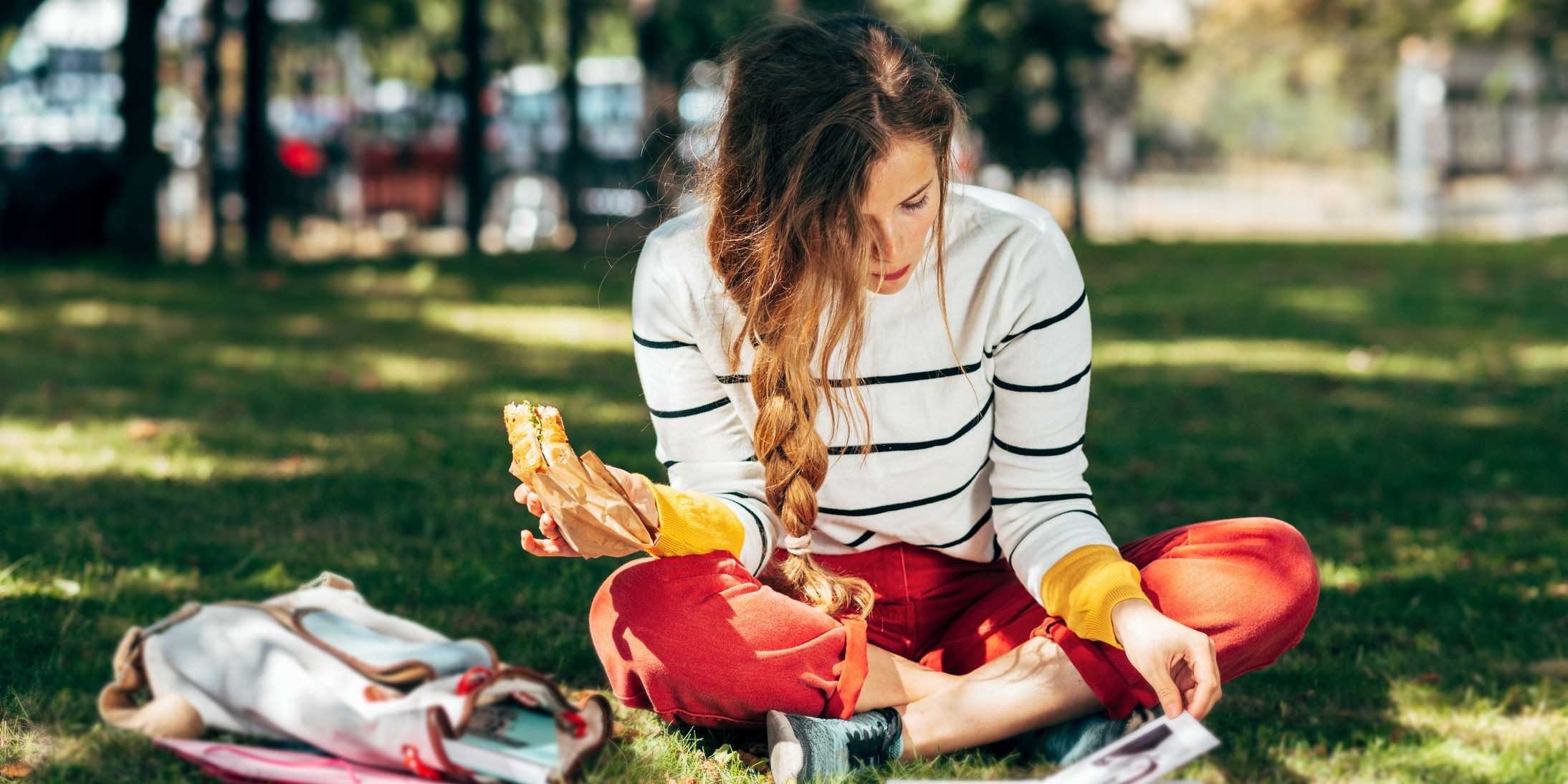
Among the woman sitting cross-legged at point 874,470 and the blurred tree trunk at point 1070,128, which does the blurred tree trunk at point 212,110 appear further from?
the woman sitting cross-legged at point 874,470

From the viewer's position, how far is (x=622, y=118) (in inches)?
605

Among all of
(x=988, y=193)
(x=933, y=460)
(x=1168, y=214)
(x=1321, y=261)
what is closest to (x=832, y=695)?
(x=933, y=460)

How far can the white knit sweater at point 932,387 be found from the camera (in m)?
2.52

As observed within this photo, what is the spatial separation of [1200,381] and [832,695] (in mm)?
4159

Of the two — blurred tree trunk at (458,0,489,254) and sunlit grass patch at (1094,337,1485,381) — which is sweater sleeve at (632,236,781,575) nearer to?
sunlit grass patch at (1094,337,1485,381)

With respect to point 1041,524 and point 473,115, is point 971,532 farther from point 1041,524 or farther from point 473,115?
point 473,115

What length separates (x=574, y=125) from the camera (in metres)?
13.1

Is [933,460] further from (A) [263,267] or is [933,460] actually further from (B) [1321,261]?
(B) [1321,261]

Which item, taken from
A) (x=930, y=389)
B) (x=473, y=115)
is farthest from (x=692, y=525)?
(x=473, y=115)

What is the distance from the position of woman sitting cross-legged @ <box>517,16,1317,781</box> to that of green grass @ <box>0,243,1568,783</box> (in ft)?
0.57

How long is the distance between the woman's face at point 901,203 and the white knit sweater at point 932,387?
0.15m

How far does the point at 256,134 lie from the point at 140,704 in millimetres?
9841

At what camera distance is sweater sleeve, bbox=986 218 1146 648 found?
250 cm

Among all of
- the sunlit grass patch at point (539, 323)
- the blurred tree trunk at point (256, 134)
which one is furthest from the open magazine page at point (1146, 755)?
the blurred tree trunk at point (256, 134)
